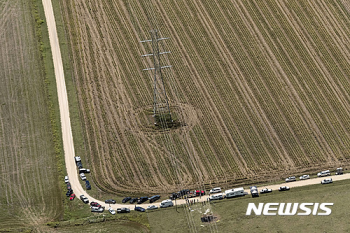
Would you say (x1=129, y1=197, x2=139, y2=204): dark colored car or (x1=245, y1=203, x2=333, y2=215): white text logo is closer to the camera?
(x1=245, y1=203, x2=333, y2=215): white text logo

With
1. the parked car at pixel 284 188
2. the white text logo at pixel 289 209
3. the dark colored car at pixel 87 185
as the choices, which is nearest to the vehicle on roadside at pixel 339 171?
the white text logo at pixel 289 209

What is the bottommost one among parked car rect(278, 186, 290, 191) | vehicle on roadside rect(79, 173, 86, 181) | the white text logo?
the white text logo

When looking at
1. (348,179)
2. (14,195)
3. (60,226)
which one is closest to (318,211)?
(348,179)

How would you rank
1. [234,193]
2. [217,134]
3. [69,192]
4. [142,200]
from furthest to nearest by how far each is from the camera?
[217,134], [69,192], [142,200], [234,193]

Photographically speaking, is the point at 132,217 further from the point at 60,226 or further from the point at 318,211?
the point at 318,211

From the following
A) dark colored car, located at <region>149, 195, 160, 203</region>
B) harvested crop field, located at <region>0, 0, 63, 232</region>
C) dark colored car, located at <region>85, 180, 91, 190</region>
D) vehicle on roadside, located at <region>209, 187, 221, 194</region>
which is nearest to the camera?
harvested crop field, located at <region>0, 0, 63, 232</region>

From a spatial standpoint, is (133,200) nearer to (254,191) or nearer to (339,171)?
(254,191)

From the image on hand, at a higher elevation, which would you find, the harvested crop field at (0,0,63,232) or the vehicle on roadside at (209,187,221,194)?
the harvested crop field at (0,0,63,232)

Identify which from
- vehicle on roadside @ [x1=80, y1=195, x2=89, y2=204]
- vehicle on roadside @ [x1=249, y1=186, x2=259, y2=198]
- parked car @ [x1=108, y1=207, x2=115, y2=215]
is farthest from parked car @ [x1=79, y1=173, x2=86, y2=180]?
vehicle on roadside @ [x1=249, y1=186, x2=259, y2=198]

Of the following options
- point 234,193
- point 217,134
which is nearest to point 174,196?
point 234,193

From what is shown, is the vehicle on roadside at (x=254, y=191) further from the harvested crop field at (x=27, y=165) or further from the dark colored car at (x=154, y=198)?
the harvested crop field at (x=27, y=165)

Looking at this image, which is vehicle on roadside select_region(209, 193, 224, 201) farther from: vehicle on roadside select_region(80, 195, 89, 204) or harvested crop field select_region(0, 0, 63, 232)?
harvested crop field select_region(0, 0, 63, 232)
